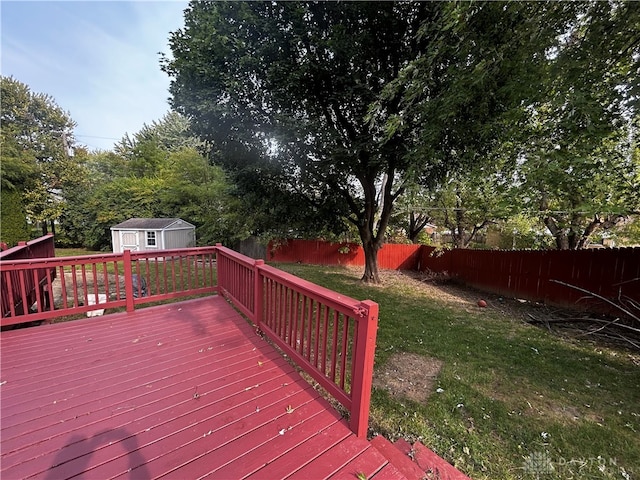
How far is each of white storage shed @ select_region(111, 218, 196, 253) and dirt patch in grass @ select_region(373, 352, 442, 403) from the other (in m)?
13.0

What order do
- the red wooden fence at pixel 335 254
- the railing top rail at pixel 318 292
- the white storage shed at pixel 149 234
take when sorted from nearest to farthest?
the railing top rail at pixel 318 292, the red wooden fence at pixel 335 254, the white storage shed at pixel 149 234

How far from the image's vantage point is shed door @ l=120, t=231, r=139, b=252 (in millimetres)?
13492

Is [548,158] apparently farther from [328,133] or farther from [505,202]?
[328,133]

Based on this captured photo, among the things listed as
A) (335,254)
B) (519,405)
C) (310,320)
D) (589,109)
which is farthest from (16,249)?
(335,254)

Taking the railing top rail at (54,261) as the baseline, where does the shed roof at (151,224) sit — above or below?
below

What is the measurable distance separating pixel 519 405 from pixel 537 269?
5.44 m

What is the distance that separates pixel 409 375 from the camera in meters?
3.07

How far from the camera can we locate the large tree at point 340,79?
3764mm

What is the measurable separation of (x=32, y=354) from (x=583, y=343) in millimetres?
7198

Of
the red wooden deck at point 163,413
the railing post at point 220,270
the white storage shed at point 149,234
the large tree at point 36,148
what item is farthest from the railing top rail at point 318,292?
the large tree at point 36,148

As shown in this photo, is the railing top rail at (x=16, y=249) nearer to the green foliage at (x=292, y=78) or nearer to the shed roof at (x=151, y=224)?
the green foliage at (x=292, y=78)

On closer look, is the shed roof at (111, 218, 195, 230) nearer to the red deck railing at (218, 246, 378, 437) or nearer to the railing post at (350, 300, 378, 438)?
the red deck railing at (218, 246, 378, 437)

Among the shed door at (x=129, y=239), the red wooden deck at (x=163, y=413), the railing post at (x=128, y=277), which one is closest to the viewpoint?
the red wooden deck at (x=163, y=413)

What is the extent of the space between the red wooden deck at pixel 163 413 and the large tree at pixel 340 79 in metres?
3.54
